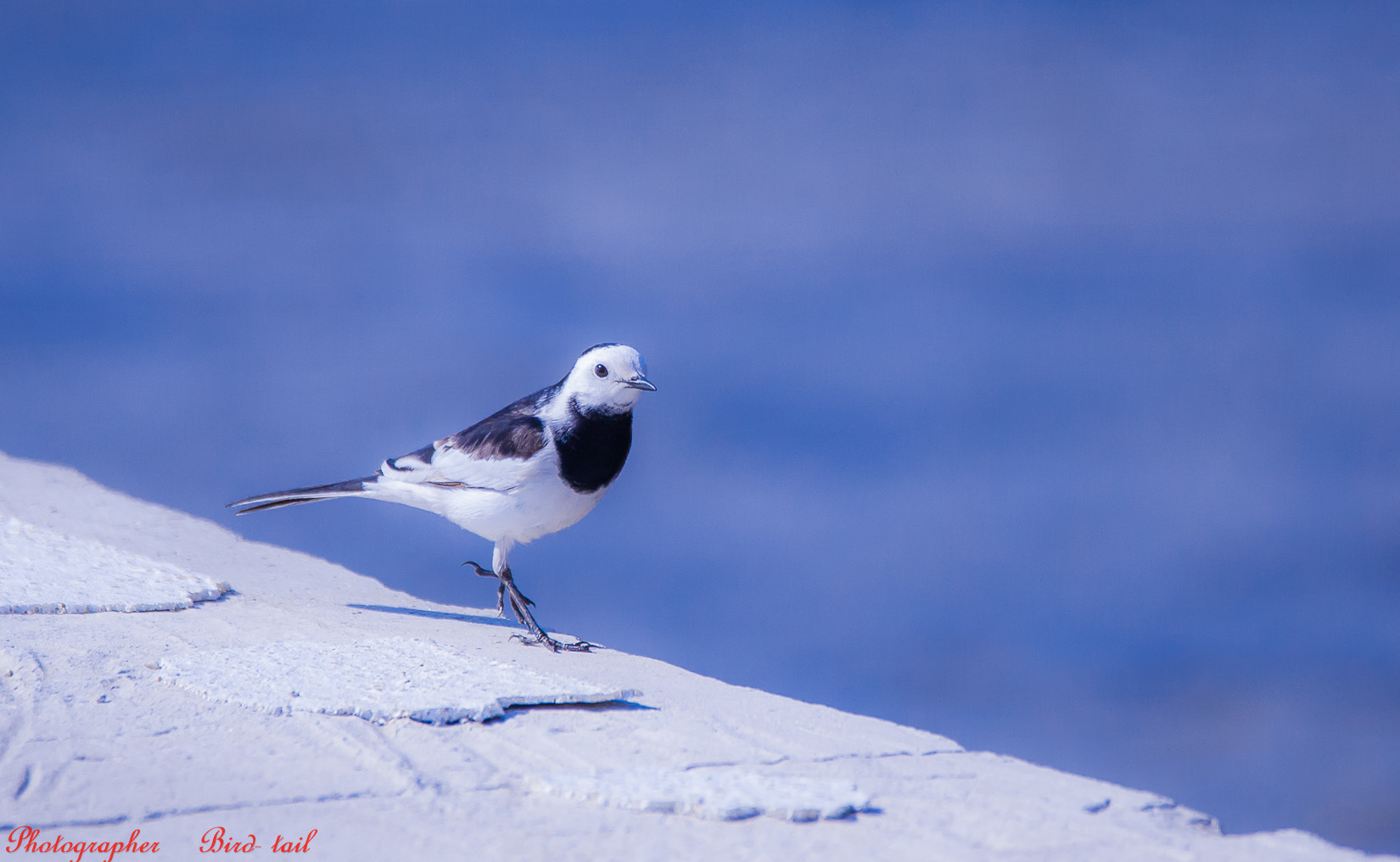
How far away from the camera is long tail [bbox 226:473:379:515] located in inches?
204

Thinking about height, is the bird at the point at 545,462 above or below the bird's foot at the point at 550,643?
above

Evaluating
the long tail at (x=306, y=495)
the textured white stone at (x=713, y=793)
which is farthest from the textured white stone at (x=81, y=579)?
the textured white stone at (x=713, y=793)

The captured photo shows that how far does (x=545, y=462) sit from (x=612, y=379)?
1.42ft

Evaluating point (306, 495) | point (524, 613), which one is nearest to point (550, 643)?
point (524, 613)

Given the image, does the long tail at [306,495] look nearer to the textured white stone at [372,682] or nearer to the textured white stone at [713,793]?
the textured white stone at [372,682]

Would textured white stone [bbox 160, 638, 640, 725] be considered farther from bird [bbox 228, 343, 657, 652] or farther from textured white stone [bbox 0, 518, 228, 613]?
bird [bbox 228, 343, 657, 652]

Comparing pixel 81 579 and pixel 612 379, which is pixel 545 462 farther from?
pixel 81 579

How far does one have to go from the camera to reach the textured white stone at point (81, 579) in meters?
3.96

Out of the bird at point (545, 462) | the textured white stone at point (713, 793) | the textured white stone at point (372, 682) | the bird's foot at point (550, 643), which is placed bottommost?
the textured white stone at point (713, 793)

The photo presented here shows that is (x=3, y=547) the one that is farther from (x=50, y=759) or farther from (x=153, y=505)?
(x=50, y=759)

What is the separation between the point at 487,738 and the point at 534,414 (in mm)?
2348

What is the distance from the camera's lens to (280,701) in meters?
2.82

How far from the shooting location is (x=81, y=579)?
14.1ft

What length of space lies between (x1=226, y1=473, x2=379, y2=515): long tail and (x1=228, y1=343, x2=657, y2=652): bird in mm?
445
